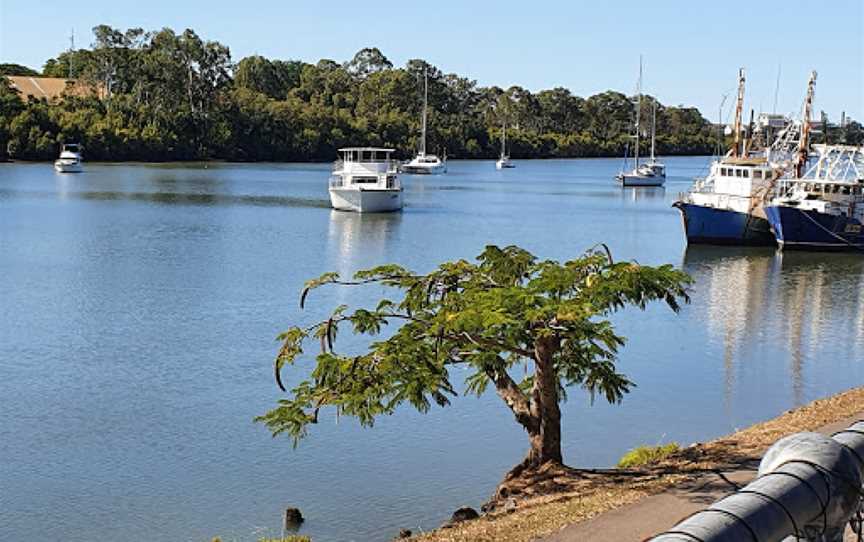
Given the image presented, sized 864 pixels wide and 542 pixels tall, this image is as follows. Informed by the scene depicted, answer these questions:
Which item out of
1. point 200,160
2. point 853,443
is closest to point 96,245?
point 853,443

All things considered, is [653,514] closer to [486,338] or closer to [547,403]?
[547,403]

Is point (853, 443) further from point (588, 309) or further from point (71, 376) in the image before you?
point (71, 376)

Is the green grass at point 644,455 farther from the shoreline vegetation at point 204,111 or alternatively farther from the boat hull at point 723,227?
the shoreline vegetation at point 204,111

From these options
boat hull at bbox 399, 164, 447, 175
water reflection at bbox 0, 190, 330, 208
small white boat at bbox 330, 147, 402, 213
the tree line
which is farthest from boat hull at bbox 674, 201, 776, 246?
the tree line

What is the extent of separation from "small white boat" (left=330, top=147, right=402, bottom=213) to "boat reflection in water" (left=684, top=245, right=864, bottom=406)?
21.9 metres

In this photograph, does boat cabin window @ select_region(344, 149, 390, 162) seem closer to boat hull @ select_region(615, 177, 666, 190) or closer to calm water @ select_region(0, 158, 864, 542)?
calm water @ select_region(0, 158, 864, 542)

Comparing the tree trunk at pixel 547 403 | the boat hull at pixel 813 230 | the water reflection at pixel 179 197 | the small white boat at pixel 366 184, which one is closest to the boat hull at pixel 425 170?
the water reflection at pixel 179 197

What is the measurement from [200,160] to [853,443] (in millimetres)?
143224

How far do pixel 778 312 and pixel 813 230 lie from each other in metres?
20.6

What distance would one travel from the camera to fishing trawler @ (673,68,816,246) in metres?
61.4

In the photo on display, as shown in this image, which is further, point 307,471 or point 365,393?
point 307,471

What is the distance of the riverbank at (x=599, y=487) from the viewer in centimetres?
1266

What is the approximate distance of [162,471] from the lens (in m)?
19.1

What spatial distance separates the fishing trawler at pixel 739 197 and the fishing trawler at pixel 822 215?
5.37 feet
